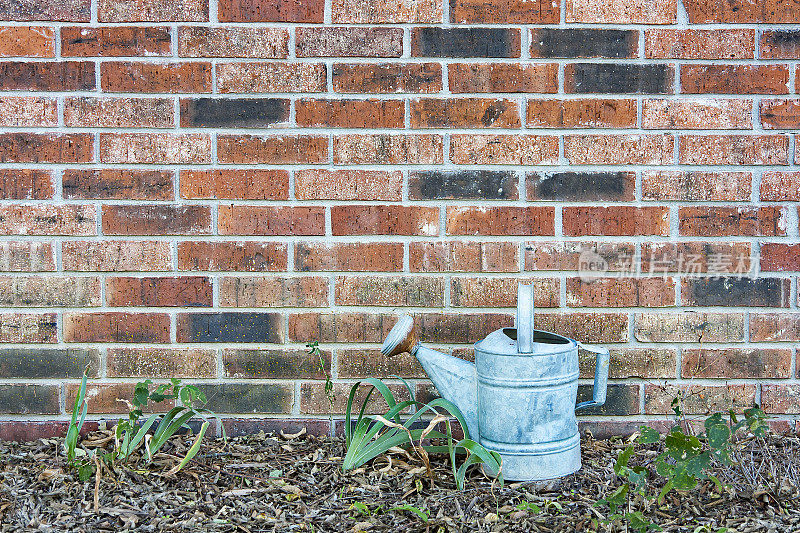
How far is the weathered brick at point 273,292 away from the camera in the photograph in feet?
6.01

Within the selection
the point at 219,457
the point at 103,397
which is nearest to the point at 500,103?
the point at 219,457

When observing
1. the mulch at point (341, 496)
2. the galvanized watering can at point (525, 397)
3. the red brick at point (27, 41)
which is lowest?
the mulch at point (341, 496)

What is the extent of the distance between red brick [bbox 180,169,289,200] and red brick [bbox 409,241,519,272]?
45 cm

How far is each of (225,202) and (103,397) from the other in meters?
0.71

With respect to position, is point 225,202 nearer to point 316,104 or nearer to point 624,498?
point 316,104

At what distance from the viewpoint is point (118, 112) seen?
180 cm

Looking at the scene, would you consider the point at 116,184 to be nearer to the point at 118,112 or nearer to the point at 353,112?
the point at 118,112

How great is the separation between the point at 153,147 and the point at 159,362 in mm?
649

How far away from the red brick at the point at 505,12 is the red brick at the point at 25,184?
51.1 inches

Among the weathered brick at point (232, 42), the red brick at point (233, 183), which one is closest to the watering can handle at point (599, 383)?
the red brick at point (233, 183)

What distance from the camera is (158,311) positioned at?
1.83 m

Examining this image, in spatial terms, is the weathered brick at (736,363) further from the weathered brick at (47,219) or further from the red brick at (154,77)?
the weathered brick at (47,219)

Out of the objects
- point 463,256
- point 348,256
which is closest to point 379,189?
point 348,256

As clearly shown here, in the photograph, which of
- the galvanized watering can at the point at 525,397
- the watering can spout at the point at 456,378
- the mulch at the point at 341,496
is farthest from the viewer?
the watering can spout at the point at 456,378
